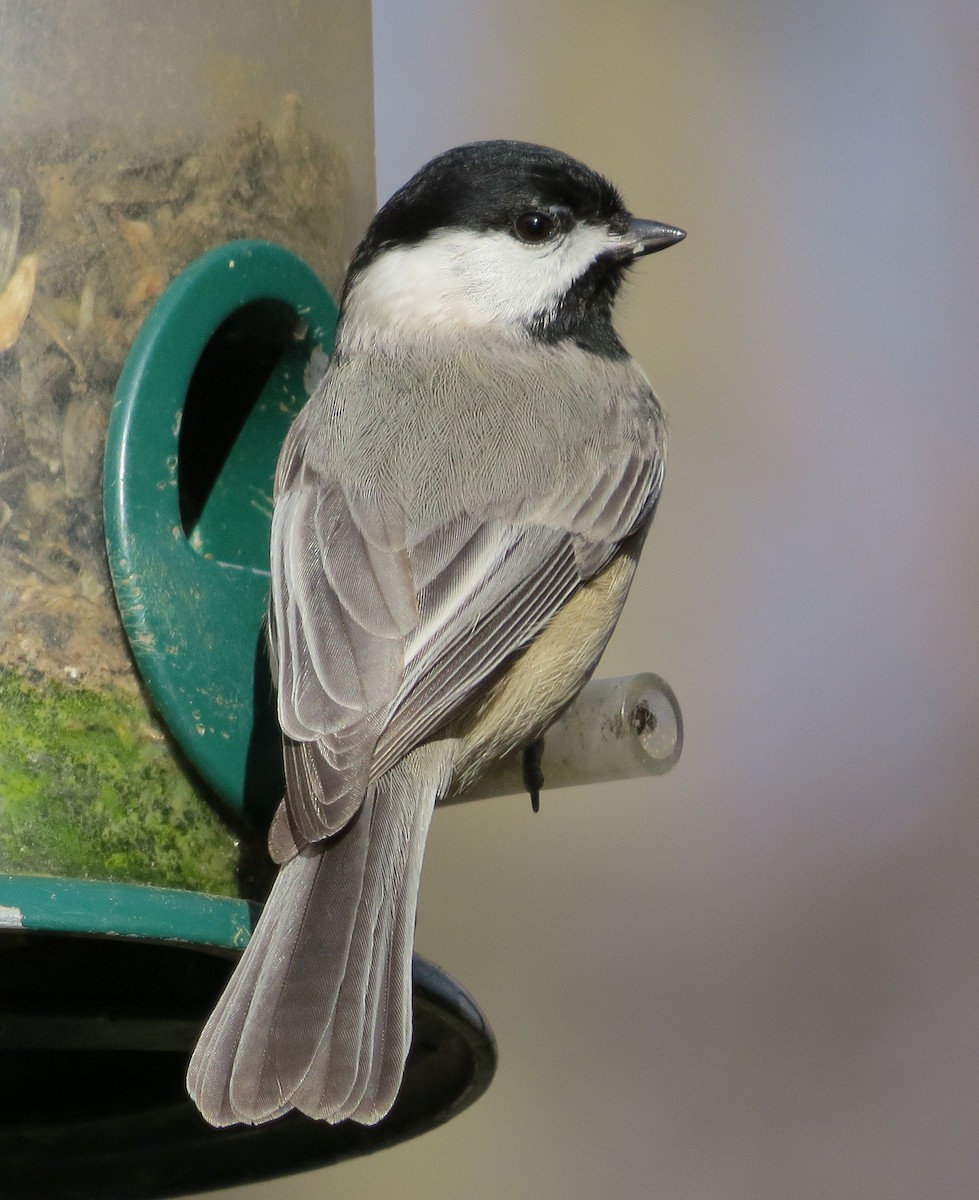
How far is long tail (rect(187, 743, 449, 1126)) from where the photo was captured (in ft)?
6.50

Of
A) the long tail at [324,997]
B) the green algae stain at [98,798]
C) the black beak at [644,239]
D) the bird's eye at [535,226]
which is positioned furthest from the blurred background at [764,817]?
the long tail at [324,997]

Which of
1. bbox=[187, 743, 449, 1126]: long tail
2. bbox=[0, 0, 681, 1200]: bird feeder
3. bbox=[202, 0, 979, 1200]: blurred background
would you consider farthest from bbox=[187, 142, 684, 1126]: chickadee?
bbox=[202, 0, 979, 1200]: blurred background

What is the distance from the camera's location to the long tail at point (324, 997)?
6.50ft

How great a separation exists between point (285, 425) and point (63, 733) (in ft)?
2.63

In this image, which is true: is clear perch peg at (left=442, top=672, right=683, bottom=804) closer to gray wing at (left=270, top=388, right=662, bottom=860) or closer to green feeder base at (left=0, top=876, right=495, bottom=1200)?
gray wing at (left=270, top=388, right=662, bottom=860)

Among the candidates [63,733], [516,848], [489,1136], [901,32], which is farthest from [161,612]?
[901,32]

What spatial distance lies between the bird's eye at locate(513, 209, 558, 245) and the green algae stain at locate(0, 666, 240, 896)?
1.00m

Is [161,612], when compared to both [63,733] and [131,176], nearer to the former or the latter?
[63,733]

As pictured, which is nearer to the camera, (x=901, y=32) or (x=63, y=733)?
(x=63, y=733)

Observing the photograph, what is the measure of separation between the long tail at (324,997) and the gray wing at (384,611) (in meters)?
0.09

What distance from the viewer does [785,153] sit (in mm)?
6223

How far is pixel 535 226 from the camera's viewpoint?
2801mm

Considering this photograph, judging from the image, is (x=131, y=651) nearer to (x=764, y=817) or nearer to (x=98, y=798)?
(x=98, y=798)

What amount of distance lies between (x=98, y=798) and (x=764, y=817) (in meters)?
3.62
